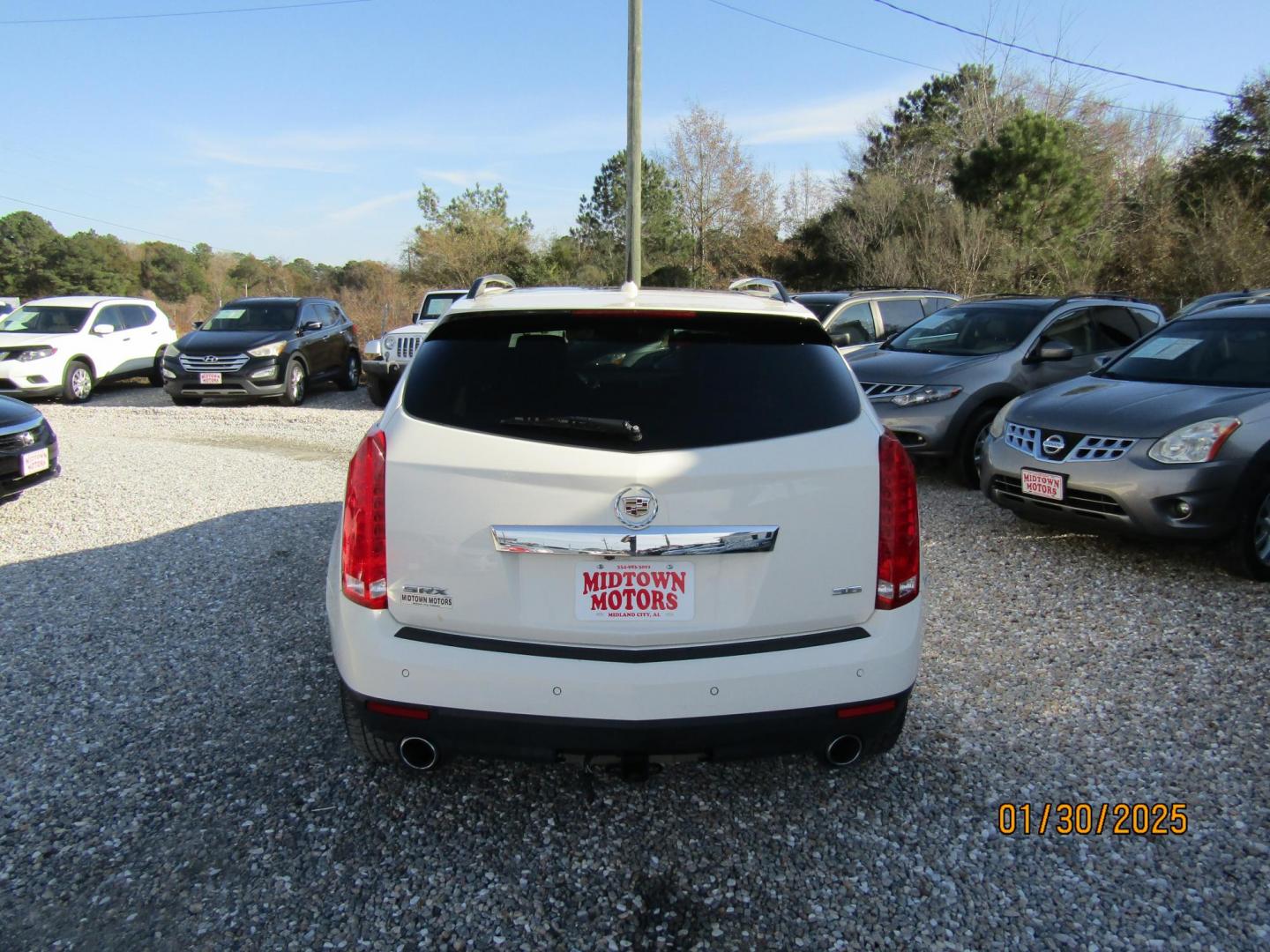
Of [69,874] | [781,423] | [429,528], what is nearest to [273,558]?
[69,874]

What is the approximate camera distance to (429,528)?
2.35 m

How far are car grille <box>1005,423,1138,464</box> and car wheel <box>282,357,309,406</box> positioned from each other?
11525mm

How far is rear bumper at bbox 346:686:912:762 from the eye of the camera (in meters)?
2.35

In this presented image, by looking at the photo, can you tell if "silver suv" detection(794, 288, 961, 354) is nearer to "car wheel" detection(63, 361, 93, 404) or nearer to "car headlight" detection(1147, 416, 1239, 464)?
"car headlight" detection(1147, 416, 1239, 464)

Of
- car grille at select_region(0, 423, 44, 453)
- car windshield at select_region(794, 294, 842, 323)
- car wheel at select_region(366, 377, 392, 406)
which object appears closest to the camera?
car grille at select_region(0, 423, 44, 453)

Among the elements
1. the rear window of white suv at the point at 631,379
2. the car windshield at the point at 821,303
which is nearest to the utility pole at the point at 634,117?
the car windshield at the point at 821,303

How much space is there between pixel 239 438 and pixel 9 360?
6039mm

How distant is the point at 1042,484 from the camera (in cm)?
558

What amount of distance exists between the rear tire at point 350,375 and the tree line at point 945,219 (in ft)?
40.2

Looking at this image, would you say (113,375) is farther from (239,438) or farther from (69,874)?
(69,874)

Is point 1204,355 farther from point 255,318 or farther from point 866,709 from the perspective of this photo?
point 255,318

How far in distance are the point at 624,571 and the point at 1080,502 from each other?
4144 millimetres

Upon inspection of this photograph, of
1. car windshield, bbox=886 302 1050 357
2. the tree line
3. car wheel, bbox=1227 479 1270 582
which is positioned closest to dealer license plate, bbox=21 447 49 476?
car windshield, bbox=886 302 1050 357
